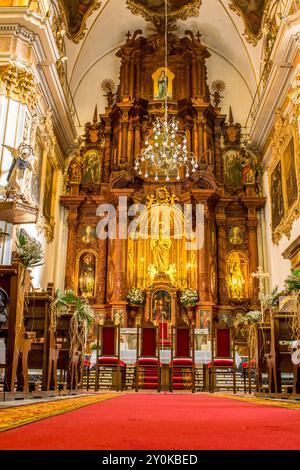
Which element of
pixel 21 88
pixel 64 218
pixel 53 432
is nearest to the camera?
pixel 53 432

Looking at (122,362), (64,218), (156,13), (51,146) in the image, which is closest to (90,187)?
(64,218)

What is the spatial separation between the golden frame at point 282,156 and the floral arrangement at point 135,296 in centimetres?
441

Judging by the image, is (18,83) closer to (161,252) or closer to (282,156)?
(161,252)

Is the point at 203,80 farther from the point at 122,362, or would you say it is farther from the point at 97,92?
the point at 122,362

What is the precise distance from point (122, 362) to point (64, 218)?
8.02m

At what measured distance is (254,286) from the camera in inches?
607

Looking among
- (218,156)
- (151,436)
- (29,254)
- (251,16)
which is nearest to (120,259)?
(218,156)

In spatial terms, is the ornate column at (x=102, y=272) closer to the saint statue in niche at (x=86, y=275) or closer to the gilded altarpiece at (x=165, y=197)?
the gilded altarpiece at (x=165, y=197)

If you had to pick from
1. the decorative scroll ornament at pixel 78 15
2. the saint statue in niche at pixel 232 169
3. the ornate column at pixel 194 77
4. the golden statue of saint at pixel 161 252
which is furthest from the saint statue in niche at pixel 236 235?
the decorative scroll ornament at pixel 78 15

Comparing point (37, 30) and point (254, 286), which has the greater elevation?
point (37, 30)

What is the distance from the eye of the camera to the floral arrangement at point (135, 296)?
14.6 metres

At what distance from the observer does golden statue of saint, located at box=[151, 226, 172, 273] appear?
15.4 m

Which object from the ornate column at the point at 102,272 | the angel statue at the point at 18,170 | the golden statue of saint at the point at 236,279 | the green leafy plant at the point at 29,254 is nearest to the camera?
the green leafy plant at the point at 29,254

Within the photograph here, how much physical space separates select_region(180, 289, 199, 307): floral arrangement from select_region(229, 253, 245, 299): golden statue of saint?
157 centimetres
